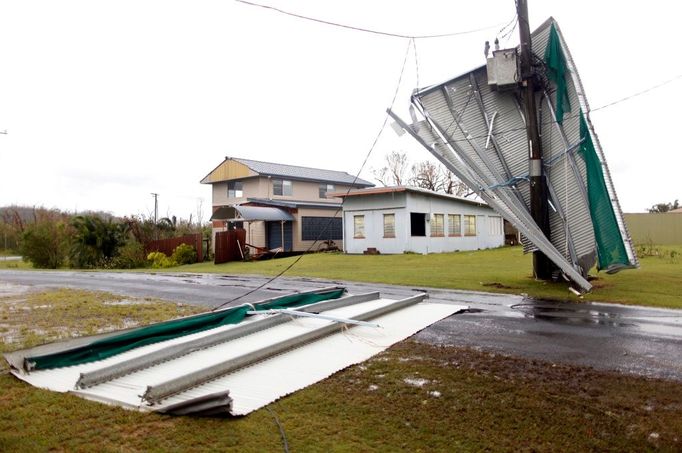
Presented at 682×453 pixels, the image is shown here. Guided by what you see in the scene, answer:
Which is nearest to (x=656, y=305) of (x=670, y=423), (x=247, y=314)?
(x=670, y=423)

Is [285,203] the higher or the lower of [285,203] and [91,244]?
the higher

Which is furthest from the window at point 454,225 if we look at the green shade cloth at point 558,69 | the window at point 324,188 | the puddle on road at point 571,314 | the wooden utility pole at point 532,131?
the puddle on road at point 571,314

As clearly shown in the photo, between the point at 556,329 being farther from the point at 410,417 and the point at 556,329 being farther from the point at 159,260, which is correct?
the point at 159,260

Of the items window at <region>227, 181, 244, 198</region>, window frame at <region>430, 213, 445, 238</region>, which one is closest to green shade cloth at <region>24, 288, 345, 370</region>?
window frame at <region>430, 213, 445, 238</region>

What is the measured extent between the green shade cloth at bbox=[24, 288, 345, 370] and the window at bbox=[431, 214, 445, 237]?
66.6 feet

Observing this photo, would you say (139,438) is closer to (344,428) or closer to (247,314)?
(344,428)

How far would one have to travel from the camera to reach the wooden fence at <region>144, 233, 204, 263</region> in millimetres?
29562

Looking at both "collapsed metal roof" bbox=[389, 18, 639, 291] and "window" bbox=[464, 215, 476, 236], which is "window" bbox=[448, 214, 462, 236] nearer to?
"window" bbox=[464, 215, 476, 236]

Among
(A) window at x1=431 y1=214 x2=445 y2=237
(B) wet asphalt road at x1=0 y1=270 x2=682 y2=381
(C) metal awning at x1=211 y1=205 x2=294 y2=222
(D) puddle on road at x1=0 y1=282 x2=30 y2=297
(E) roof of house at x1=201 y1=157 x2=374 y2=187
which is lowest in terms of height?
(B) wet asphalt road at x1=0 y1=270 x2=682 y2=381

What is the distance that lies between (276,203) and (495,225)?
1658 cm

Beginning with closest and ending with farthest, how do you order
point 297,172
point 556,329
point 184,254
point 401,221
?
point 556,329 < point 401,221 < point 184,254 < point 297,172

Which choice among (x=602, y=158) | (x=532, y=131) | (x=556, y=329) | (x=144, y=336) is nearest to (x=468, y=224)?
(x=532, y=131)

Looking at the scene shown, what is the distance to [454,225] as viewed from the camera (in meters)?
31.3

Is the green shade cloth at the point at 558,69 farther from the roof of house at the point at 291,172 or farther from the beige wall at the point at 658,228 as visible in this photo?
the beige wall at the point at 658,228
